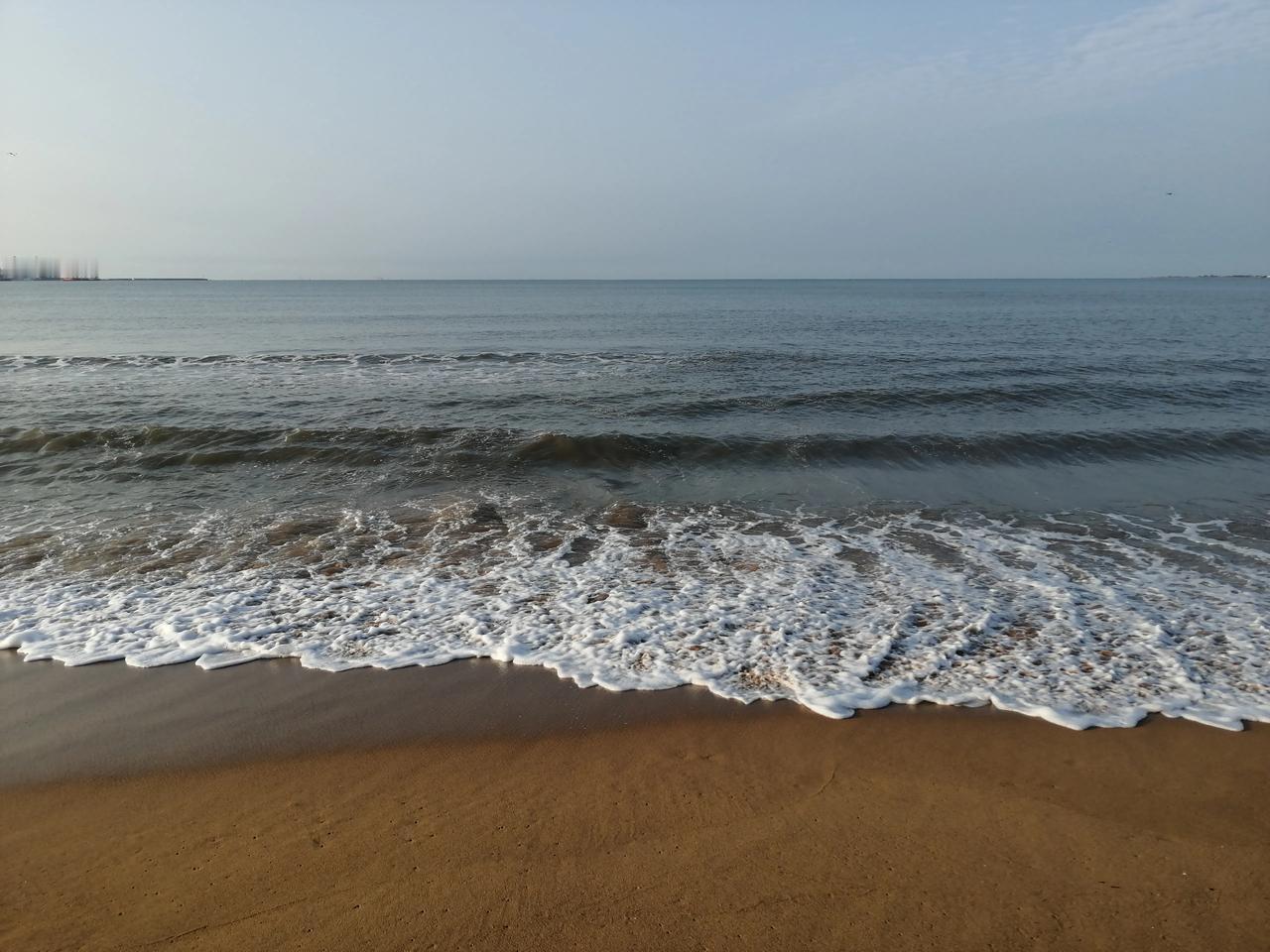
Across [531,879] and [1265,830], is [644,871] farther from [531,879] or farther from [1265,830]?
[1265,830]

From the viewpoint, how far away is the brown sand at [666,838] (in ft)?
12.0

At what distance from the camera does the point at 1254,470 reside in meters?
13.8

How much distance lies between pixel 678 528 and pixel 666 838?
21.7 feet

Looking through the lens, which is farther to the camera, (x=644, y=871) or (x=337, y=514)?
(x=337, y=514)

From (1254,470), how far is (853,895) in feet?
48.5

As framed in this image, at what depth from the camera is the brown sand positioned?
3660 millimetres

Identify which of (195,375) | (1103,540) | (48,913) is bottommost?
(48,913)

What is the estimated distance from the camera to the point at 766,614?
7531mm

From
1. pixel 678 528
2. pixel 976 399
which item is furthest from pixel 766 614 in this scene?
pixel 976 399

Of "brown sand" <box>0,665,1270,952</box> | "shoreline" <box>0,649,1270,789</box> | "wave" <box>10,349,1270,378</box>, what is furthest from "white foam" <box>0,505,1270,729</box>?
"wave" <box>10,349,1270,378</box>

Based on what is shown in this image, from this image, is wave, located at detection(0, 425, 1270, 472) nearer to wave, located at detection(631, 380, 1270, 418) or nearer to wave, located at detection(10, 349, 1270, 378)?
wave, located at detection(631, 380, 1270, 418)

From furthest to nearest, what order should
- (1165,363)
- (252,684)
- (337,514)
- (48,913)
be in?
1. (1165,363)
2. (337,514)
3. (252,684)
4. (48,913)

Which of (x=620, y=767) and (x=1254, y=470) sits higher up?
(x=1254, y=470)

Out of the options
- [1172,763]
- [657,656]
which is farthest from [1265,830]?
[657,656]
